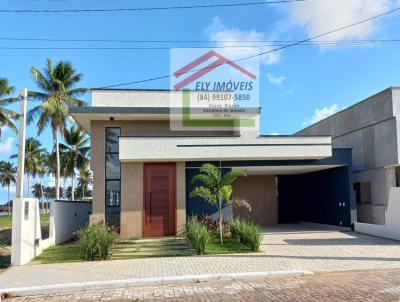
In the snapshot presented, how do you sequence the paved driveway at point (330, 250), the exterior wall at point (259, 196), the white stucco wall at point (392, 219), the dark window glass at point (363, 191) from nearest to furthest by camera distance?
the paved driveway at point (330, 250), the white stucco wall at point (392, 219), the dark window glass at point (363, 191), the exterior wall at point (259, 196)

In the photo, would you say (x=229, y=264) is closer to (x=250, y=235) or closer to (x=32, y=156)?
(x=250, y=235)

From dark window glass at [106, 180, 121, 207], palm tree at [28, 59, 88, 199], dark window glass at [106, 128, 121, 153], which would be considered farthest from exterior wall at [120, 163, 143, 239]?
palm tree at [28, 59, 88, 199]

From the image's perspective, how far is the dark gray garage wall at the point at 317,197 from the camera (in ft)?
58.4

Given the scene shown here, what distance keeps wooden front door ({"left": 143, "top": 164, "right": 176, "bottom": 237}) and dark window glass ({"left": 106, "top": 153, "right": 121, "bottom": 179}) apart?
1.42 m

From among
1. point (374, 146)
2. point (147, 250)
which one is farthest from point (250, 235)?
point (374, 146)

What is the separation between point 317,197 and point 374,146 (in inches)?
167

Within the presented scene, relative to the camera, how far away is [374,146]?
18000mm

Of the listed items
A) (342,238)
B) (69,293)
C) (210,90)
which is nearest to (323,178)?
(342,238)

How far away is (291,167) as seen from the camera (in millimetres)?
17625

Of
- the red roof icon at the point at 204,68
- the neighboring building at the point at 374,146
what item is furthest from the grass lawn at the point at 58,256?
the neighboring building at the point at 374,146

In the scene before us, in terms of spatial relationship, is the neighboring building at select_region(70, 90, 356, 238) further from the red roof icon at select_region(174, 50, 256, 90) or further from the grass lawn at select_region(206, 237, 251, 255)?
the grass lawn at select_region(206, 237, 251, 255)

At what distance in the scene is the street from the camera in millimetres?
7215

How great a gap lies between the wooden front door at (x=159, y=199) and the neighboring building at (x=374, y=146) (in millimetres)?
9228

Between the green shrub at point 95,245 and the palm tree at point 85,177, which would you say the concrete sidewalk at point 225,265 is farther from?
the palm tree at point 85,177
